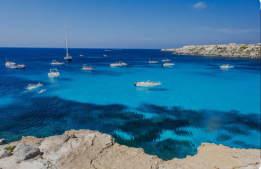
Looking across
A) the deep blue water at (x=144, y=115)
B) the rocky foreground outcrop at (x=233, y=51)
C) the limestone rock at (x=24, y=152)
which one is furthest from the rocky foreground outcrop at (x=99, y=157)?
the rocky foreground outcrop at (x=233, y=51)

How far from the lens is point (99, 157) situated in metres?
14.8

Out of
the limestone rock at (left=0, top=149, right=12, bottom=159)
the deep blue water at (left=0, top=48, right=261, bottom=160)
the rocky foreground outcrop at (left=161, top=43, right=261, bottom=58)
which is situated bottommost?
the deep blue water at (left=0, top=48, right=261, bottom=160)

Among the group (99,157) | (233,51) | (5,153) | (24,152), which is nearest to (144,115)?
(99,157)

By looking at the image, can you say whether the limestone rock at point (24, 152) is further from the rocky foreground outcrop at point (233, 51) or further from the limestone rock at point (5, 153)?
the rocky foreground outcrop at point (233, 51)

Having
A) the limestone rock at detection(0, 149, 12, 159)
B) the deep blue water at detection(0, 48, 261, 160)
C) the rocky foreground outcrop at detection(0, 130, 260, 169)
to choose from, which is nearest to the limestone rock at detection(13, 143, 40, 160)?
the rocky foreground outcrop at detection(0, 130, 260, 169)

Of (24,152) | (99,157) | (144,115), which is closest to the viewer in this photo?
(24,152)

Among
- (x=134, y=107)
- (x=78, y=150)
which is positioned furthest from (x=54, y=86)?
(x=78, y=150)

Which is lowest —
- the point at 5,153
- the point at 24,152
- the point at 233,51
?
the point at 5,153

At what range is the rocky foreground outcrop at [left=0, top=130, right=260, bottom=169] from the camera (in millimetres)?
13406

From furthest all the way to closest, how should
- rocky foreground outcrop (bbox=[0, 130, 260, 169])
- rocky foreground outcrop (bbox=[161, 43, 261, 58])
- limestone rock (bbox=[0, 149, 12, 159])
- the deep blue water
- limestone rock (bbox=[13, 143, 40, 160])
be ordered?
rocky foreground outcrop (bbox=[161, 43, 261, 58]) < the deep blue water < limestone rock (bbox=[0, 149, 12, 159]) < limestone rock (bbox=[13, 143, 40, 160]) < rocky foreground outcrop (bbox=[0, 130, 260, 169])

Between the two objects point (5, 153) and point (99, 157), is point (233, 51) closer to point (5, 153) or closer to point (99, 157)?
point (99, 157)

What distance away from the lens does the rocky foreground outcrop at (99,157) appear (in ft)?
44.0

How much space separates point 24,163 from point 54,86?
33.4 m

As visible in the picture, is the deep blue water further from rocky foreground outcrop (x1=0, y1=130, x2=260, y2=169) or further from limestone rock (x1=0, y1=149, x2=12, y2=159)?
limestone rock (x1=0, y1=149, x2=12, y2=159)
